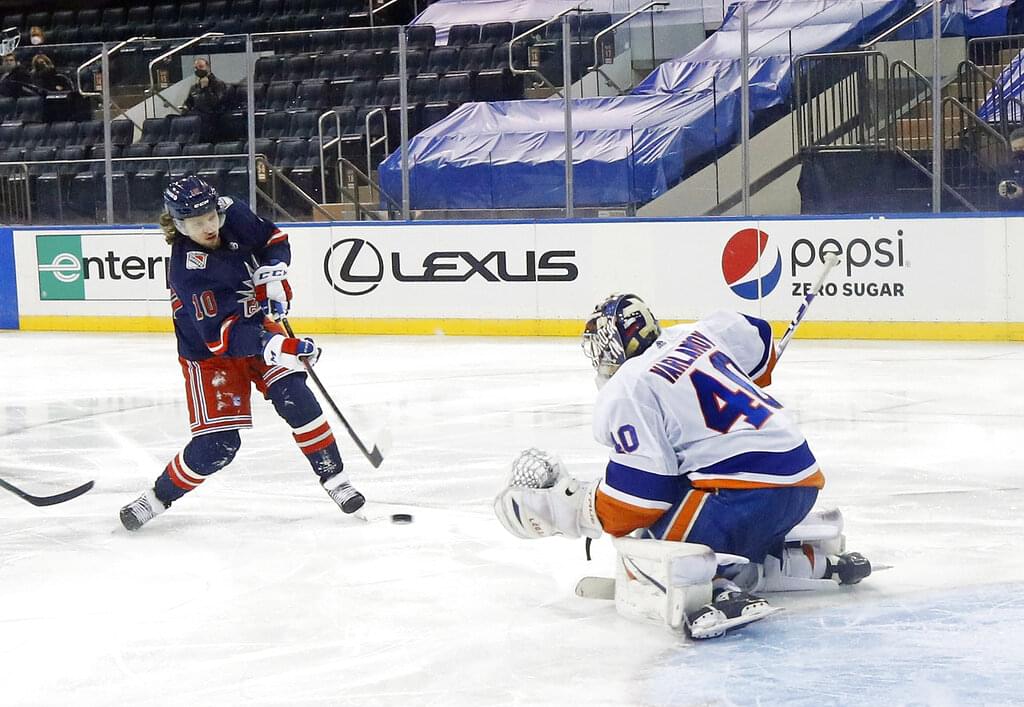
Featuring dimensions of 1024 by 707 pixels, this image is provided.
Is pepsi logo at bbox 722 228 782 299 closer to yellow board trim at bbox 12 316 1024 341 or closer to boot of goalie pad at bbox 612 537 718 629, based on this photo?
yellow board trim at bbox 12 316 1024 341

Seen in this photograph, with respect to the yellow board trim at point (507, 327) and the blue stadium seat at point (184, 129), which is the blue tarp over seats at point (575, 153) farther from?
the blue stadium seat at point (184, 129)

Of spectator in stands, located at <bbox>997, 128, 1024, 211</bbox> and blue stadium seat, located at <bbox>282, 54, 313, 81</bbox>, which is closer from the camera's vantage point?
spectator in stands, located at <bbox>997, 128, 1024, 211</bbox>

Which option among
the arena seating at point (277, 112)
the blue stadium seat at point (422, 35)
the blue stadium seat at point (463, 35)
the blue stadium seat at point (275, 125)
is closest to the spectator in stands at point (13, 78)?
the arena seating at point (277, 112)

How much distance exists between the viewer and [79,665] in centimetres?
323

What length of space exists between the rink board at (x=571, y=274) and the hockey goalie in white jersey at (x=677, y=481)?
19.6 ft

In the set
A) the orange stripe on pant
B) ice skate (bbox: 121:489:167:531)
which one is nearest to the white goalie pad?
the orange stripe on pant

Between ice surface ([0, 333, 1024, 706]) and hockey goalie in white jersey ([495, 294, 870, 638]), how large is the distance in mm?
119

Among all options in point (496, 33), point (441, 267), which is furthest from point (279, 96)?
point (496, 33)

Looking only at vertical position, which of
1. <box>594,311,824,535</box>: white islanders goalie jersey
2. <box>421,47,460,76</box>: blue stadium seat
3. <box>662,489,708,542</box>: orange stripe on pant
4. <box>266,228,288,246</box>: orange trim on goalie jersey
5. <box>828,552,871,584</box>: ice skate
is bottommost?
<box>828,552,871,584</box>: ice skate

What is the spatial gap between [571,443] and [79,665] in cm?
295

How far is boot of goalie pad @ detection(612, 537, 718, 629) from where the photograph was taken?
10.5 ft

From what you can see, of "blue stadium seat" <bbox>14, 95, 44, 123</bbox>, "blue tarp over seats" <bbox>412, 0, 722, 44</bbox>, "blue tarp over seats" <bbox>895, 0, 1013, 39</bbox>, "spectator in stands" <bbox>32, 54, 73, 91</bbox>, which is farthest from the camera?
"blue tarp over seats" <bbox>412, 0, 722, 44</bbox>

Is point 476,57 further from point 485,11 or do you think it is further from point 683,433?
point 683,433

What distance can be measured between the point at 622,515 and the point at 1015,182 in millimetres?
6541
